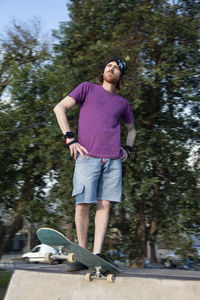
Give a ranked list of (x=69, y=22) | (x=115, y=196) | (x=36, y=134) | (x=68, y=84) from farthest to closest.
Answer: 1. (x=36, y=134)
2. (x=69, y=22)
3. (x=68, y=84)
4. (x=115, y=196)

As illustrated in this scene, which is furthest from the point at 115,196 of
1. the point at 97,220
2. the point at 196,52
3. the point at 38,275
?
the point at 196,52

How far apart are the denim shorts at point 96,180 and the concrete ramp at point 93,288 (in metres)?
0.72

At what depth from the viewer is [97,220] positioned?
3412 millimetres

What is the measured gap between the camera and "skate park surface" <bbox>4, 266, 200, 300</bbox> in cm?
262

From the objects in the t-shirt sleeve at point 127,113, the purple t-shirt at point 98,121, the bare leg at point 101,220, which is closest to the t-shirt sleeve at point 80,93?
the purple t-shirt at point 98,121

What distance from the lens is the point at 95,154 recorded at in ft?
10.9

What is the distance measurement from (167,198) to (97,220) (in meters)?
3.30

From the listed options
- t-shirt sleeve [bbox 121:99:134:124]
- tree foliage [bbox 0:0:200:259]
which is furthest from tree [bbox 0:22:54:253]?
t-shirt sleeve [bbox 121:99:134:124]

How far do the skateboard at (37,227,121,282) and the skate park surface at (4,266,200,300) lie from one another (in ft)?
0.26

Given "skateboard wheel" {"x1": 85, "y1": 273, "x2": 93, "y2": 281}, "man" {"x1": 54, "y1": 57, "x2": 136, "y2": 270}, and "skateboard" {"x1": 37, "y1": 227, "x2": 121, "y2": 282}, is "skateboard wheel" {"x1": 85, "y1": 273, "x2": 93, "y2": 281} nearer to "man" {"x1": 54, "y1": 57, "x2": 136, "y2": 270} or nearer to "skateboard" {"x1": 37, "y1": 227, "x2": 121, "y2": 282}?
"skateboard" {"x1": 37, "y1": 227, "x2": 121, "y2": 282}

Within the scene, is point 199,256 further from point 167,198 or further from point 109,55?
point 109,55

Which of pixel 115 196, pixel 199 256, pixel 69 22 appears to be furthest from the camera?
pixel 69 22

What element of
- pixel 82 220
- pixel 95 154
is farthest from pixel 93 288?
pixel 95 154

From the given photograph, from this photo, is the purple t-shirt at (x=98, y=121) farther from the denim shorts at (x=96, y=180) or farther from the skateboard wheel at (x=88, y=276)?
the skateboard wheel at (x=88, y=276)
